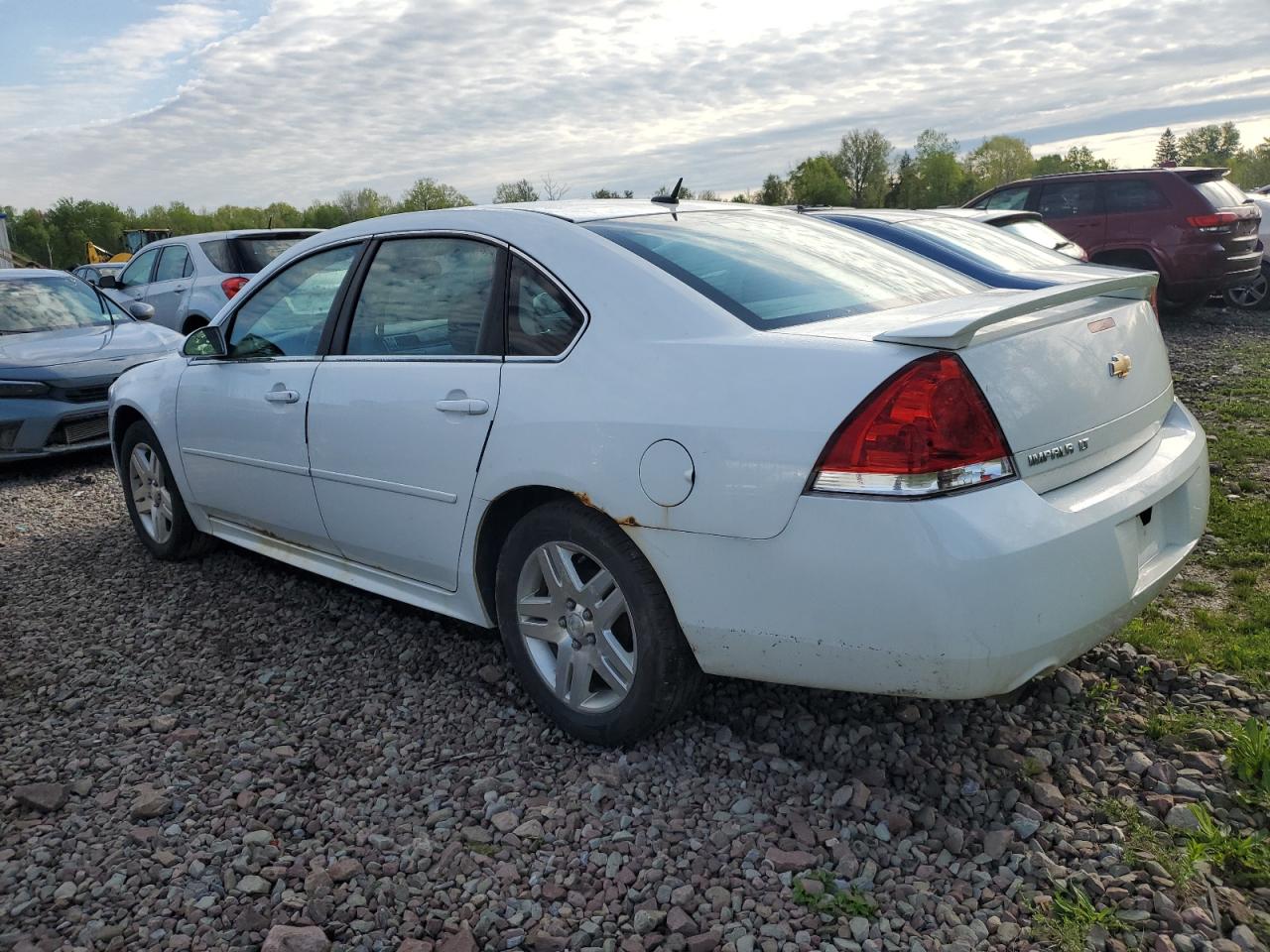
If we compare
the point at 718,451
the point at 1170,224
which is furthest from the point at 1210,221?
the point at 718,451

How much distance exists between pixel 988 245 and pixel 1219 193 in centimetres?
694

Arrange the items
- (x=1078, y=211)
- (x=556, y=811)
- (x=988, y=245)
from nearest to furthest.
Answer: (x=556, y=811) → (x=988, y=245) → (x=1078, y=211)

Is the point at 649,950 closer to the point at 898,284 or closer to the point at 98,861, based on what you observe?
the point at 98,861

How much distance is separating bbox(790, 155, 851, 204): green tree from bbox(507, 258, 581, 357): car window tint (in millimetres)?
76882

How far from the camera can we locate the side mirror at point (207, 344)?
4262mm

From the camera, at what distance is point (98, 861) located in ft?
8.70

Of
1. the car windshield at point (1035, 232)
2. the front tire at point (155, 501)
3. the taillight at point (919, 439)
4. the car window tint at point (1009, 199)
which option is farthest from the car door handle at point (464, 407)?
the car window tint at point (1009, 199)

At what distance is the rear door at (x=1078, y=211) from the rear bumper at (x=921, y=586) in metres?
10.4

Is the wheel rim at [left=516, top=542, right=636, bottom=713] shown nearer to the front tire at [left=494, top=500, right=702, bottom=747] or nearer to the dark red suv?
the front tire at [left=494, top=500, right=702, bottom=747]

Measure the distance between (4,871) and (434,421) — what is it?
1.65 m

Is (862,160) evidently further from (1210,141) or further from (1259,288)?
(1259,288)

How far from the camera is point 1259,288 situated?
1238 cm

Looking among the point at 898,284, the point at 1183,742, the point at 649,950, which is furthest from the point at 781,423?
the point at 1183,742

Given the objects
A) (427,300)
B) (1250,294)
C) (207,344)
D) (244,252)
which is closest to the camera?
(427,300)
